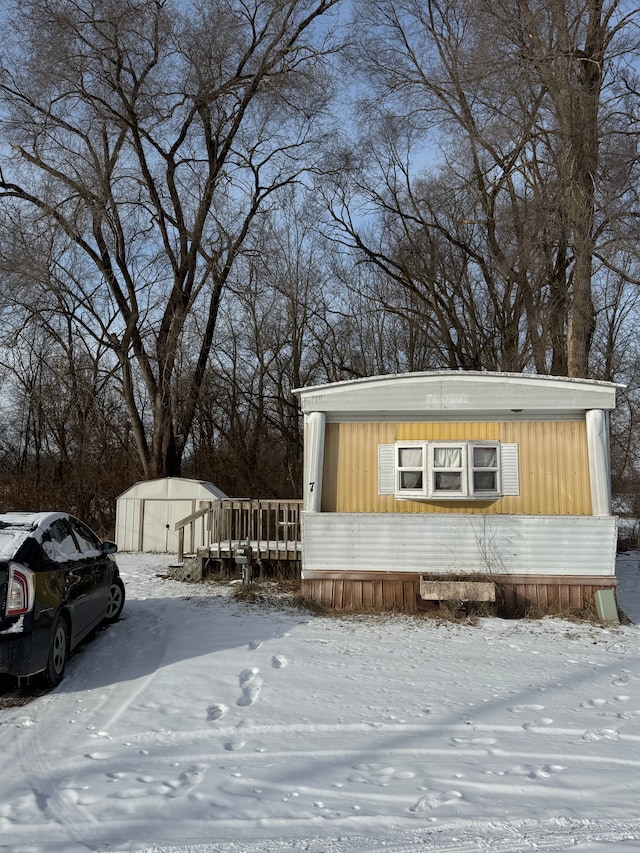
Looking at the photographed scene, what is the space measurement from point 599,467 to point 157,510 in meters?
10.5

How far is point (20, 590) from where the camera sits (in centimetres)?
564

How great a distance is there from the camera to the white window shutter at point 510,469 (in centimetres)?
991

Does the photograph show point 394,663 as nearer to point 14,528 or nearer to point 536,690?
point 536,690

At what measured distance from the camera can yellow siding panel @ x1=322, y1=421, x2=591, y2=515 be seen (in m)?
9.87

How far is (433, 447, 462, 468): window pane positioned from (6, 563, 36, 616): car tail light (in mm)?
5982

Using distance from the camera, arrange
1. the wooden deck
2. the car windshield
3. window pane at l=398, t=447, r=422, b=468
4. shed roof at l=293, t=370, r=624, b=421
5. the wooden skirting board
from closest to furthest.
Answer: the car windshield, the wooden skirting board, shed roof at l=293, t=370, r=624, b=421, window pane at l=398, t=447, r=422, b=468, the wooden deck

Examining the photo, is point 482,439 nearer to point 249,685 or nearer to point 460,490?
point 460,490

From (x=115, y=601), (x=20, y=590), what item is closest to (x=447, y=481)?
(x=115, y=601)

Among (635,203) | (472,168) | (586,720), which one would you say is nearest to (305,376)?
(472,168)

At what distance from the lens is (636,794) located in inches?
151

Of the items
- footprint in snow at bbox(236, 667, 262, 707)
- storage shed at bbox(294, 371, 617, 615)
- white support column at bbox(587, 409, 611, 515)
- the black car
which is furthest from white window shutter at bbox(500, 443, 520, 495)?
the black car

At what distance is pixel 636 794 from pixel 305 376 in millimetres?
23994

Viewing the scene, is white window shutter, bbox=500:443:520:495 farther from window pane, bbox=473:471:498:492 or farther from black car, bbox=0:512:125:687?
black car, bbox=0:512:125:687

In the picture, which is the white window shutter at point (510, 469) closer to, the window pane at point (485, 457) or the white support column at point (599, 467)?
the window pane at point (485, 457)
